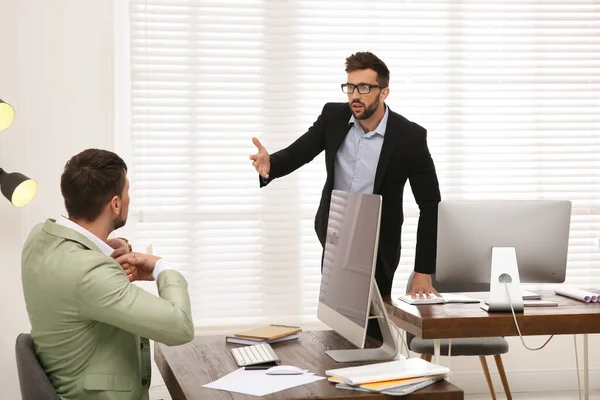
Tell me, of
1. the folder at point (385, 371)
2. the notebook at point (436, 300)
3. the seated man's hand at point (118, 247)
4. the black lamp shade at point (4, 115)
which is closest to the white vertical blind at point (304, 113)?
the notebook at point (436, 300)

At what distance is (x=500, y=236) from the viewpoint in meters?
2.94

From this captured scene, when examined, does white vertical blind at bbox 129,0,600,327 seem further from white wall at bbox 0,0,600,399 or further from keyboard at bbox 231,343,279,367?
keyboard at bbox 231,343,279,367

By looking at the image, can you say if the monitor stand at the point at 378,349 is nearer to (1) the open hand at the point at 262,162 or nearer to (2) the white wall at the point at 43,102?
(1) the open hand at the point at 262,162

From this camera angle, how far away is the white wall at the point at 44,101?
3725 mm

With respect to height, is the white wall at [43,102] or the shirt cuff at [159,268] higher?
the white wall at [43,102]

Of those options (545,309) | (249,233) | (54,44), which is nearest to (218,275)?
(249,233)

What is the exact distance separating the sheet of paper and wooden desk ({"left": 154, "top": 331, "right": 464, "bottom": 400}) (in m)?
0.03

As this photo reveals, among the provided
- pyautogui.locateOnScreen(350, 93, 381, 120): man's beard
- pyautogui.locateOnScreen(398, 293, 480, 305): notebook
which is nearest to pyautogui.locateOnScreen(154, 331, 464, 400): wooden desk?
pyautogui.locateOnScreen(398, 293, 480, 305): notebook

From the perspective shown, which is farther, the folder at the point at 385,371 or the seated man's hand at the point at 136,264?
the seated man's hand at the point at 136,264

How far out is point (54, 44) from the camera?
3.84m

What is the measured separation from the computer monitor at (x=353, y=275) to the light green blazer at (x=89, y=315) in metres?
0.48

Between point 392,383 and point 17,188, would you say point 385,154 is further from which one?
point 392,383

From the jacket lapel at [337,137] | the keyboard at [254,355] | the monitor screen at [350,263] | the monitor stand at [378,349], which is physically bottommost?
the keyboard at [254,355]

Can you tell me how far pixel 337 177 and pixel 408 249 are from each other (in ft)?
3.49
